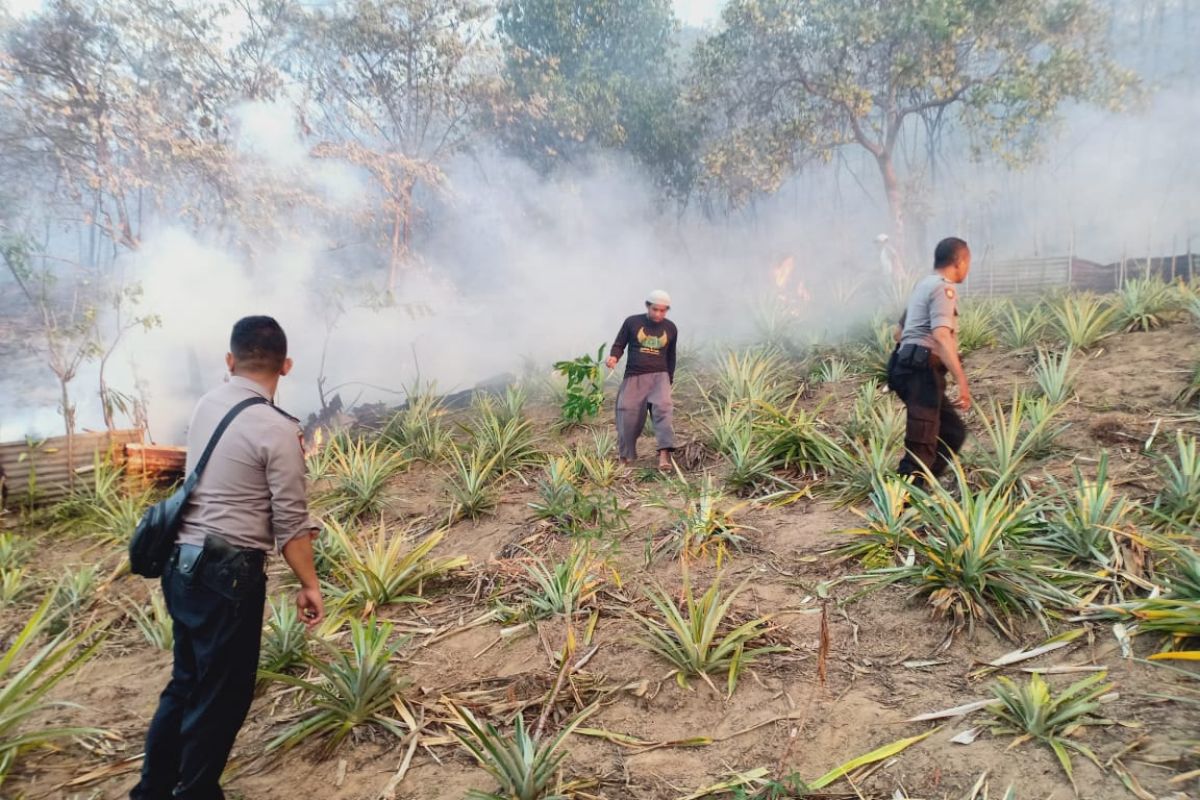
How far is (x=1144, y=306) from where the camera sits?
247 inches

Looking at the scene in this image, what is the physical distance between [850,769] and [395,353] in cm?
1168

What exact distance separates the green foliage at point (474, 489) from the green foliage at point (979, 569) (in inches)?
120

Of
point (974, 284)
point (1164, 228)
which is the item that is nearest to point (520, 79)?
point (974, 284)

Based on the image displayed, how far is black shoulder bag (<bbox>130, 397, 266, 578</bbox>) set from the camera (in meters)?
1.97

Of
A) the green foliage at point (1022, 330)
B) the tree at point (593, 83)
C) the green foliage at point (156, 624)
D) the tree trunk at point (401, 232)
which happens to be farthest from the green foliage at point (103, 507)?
the tree at point (593, 83)

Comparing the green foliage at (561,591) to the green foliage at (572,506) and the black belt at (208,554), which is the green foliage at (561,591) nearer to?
the green foliage at (572,506)

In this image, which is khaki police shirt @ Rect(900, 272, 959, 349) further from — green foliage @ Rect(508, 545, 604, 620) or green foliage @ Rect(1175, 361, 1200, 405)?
green foliage @ Rect(1175, 361, 1200, 405)

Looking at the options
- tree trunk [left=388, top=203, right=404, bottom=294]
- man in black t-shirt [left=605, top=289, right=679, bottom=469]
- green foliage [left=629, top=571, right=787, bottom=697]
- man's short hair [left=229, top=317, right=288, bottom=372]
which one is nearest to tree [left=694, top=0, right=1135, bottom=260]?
tree trunk [left=388, top=203, right=404, bottom=294]

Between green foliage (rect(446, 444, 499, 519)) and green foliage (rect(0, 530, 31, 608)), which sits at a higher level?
green foliage (rect(446, 444, 499, 519))

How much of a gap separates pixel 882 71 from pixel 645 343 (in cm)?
966

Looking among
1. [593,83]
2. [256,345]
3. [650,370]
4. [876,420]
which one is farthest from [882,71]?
[256,345]

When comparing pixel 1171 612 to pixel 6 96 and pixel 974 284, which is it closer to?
pixel 974 284

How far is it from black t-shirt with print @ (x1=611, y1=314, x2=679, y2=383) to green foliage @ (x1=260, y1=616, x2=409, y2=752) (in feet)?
11.1

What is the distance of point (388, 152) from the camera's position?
13.2 metres
